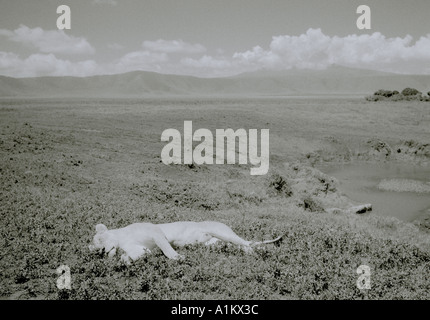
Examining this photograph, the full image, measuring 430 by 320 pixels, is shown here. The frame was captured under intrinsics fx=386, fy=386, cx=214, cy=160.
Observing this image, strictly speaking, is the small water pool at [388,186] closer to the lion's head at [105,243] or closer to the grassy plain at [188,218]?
the grassy plain at [188,218]

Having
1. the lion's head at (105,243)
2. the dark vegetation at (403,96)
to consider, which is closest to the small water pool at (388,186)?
the lion's head at (105,243)

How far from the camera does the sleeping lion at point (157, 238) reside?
5.61 metres

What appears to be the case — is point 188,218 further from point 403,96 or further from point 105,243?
point 403,96

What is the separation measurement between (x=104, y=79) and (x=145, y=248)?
649ft

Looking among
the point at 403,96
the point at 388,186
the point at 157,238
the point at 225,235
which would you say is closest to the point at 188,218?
the point at 225,235

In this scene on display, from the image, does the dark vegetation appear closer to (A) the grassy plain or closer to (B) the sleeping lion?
(A) the grassy plain

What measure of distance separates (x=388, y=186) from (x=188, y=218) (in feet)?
37.6

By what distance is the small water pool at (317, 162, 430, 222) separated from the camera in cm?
1357

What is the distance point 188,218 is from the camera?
8297 mm

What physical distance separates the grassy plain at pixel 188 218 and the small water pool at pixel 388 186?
1.13 m

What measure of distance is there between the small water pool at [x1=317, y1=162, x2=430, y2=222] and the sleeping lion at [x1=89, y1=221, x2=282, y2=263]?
8.49 metres

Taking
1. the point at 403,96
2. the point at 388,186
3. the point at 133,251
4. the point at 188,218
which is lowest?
the point at 388,186
